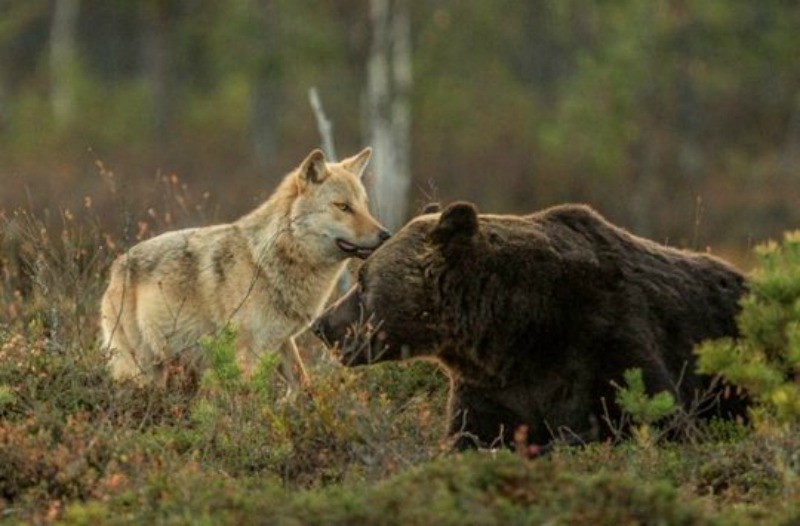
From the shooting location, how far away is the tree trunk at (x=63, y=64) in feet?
133

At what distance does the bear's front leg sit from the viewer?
8.59 metres

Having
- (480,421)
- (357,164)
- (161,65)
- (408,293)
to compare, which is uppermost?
(357,164)

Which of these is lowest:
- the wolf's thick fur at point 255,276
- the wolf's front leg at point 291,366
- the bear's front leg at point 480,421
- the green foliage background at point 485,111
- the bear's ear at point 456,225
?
the green foliage background at point 485,111

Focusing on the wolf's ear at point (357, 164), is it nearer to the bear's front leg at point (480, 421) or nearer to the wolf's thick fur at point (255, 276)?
the wolf's thick fur at point (255, 276)

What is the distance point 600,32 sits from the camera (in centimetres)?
→ 4488

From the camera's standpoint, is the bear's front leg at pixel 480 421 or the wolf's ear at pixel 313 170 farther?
the wolf's ear at pixel 313 170

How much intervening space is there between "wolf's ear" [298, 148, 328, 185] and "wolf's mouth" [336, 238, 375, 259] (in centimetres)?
44

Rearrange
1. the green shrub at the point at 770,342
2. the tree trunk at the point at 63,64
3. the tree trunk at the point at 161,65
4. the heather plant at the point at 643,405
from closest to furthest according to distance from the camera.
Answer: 1. the green shrub at the point at 770,342
2. the heather plant at the point at 643,405
3. the tree trunk at the point at 63,64
4. the tree trunk at the point at 161,65

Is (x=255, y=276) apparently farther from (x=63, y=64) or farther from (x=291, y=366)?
(x=63, y=64)

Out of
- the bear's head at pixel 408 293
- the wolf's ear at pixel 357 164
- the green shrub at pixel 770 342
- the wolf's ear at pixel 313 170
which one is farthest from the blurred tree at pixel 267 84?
the green shrub at pixel 770 342

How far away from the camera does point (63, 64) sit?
42375 mm

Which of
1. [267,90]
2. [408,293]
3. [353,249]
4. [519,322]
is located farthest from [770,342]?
[267,90]

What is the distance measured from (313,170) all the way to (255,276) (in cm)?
77


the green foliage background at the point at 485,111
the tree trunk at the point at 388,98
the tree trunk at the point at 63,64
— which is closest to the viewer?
the tree trunk at the point at 388,98
